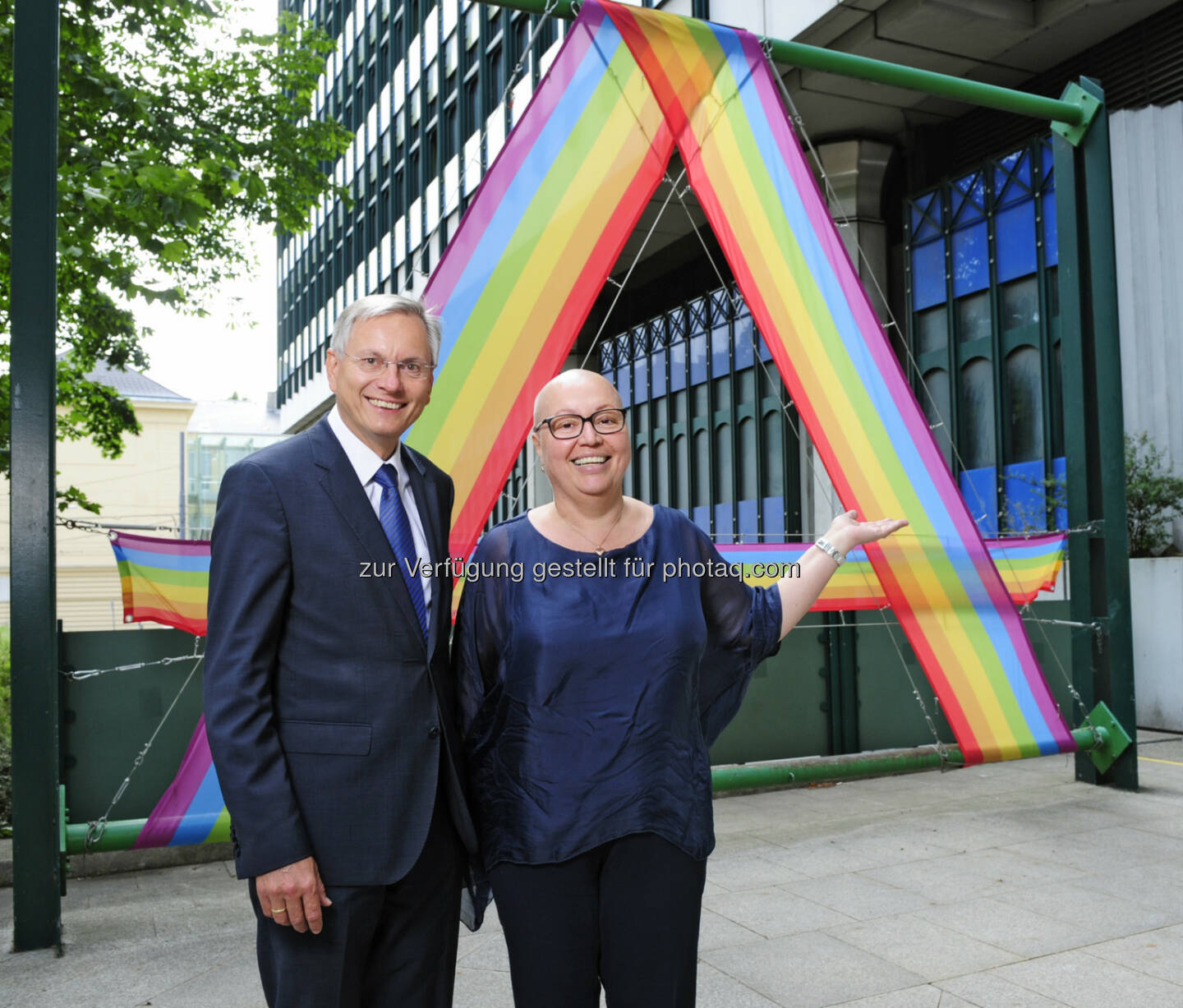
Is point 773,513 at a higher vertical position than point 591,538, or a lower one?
higher

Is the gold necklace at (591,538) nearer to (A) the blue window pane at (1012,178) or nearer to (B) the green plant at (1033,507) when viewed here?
(B) the green plant at (1033,507)

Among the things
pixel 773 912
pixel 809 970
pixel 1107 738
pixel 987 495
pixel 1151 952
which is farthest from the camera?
pixel 987 495

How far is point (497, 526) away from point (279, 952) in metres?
1.02

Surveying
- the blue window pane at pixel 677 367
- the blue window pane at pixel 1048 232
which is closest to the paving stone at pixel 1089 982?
the blue window pane at pixel 1048 232

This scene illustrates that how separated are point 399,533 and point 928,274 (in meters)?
14.6

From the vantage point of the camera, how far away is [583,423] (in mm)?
2502

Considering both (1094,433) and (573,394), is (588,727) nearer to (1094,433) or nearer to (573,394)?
(573,394)

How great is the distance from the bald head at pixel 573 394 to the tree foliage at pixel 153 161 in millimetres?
5814

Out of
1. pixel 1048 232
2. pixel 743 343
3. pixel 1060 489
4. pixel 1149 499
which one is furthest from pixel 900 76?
pixel 743 343

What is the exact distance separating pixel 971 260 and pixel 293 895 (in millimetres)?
14509

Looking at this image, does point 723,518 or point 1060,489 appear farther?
point 723,518

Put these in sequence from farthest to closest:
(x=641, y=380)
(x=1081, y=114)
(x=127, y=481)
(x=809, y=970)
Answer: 1. (x=127, y=481)
2. (x=641, y=380)
3. (x=1081, y=114)
4. (x=809, y=970)

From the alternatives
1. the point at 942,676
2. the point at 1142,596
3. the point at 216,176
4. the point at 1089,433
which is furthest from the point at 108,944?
the point at 1142,596

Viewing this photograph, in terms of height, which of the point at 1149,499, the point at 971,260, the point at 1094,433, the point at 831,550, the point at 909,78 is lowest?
the point at 831,550
